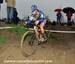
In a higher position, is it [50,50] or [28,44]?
[28,44]

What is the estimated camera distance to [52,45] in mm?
15945

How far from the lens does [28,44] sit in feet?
45.3

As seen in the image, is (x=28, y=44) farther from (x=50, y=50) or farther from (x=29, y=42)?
(x=50, y=50)

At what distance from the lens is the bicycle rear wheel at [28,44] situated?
534 inches

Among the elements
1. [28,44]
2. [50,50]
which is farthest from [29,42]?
[50,50]

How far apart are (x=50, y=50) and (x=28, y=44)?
1291 mm

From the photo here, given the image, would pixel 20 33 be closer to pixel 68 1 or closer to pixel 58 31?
pixel 58 31

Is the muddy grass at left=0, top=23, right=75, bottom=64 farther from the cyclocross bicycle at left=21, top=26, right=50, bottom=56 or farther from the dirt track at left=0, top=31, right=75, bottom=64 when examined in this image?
the cyclocross bicycle at left=21, top=26, right=50, bottom=56

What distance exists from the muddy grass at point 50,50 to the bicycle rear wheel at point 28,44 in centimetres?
17

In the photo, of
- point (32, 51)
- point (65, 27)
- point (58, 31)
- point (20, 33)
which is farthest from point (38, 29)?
point (65, 27)

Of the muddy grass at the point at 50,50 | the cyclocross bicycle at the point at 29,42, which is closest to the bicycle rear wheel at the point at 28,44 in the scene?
the cyclocross bicycle at the point at 29,42

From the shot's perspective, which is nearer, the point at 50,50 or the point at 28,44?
the point at 28,44

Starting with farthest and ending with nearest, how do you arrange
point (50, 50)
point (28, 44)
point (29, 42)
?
point (50, 50)
point (28, 44)
point (29, 42)

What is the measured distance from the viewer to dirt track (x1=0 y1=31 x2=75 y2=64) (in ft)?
43.0
